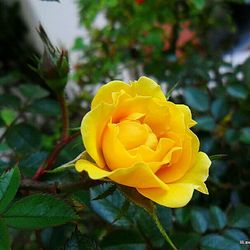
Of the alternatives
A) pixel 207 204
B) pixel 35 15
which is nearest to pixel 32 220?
pixel 207 204

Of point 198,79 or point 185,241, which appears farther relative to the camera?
point 198,79

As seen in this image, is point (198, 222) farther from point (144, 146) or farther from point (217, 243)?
point (144, 146)

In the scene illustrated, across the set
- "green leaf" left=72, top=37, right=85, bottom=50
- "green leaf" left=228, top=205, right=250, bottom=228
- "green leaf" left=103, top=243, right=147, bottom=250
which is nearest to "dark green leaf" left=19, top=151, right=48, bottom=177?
"green leaf" left=103, top=243, right=147, bottom=250

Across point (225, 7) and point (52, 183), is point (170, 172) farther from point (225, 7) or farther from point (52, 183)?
point (225, 7)

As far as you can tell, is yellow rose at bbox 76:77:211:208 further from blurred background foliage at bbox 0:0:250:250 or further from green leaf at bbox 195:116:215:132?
green leaf at bbox 195:116:215:132

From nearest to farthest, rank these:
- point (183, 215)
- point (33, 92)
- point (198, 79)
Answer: point (183, 215), point (33, 92), point (198, 79)

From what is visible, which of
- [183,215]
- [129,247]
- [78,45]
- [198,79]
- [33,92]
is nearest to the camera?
[129,247]

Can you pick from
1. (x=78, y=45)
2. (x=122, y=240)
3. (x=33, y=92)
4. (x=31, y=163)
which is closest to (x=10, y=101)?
(x=33, y=92)
